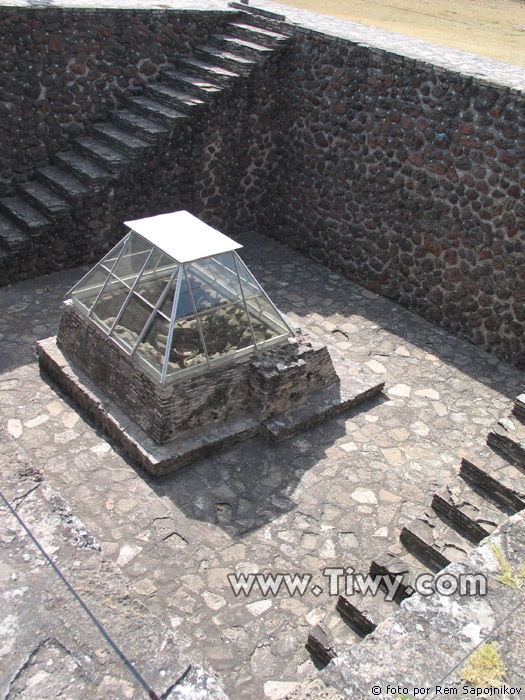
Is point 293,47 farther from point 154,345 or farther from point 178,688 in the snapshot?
point 178,688

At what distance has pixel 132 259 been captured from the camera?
5.68 metres

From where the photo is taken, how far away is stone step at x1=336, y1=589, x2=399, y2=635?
417 centimetres

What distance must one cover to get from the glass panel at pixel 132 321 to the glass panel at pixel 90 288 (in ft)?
1.67

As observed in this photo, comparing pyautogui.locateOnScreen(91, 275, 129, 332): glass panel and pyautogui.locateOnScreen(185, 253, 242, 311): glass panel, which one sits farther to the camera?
pyautogui.locateOnScreen(91, 275, 129, 332): glass panel

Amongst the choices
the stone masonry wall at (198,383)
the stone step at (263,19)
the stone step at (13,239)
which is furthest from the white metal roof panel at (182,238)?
the stone step at (263,19)

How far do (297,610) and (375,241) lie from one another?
5026 mm

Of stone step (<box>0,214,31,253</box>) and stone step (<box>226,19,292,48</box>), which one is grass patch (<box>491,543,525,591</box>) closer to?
stone step (<box>0,214,31,253</box>)

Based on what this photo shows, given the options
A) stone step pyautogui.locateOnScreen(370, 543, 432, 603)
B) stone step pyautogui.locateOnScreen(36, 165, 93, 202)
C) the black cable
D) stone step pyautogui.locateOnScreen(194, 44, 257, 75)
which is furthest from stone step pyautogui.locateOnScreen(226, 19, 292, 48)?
the black cable

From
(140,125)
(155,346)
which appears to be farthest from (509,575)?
(140,125)

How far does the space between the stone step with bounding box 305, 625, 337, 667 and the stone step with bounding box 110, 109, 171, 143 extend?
18.9 feet

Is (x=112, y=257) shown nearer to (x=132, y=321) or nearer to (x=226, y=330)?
(x=132, y=321)

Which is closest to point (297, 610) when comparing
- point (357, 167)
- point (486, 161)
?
point (486, 161)

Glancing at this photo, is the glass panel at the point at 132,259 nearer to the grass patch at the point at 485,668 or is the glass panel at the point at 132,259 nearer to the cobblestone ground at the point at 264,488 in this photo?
the cobblestone ground at the point at 264,488

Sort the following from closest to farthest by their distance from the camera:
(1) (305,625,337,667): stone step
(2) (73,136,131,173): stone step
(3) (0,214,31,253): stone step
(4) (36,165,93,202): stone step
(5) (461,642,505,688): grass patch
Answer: (5) (461,642,505,688): grass patch, (1) (305,625,337,667): stone step, (3) (0,214,31,253): stone step, (4) (36,165,93,202): stone step, (2) (73,136,131,173): stone step
